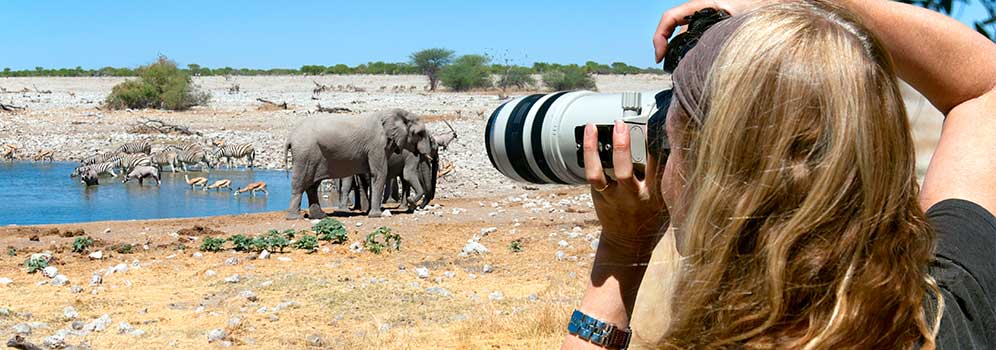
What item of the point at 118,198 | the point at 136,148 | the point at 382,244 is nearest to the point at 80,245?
the point at 382,244

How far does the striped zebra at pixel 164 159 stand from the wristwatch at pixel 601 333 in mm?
21508

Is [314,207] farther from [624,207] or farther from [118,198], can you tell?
[624,207]

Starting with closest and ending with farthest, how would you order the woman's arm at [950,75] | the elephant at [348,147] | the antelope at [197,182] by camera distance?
the woman's arm at [950,75] → the elephant at [348,147] → the antelope at [197,182]

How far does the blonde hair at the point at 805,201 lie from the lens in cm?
117

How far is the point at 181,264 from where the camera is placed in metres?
8.55

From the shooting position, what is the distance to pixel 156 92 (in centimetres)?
3941

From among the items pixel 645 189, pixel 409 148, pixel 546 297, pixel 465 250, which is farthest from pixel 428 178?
pixel 645 189

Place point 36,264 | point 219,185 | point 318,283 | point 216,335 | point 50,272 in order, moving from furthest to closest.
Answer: point 219,185
point 36,264
point 50,272
point 318,283
point 216,335

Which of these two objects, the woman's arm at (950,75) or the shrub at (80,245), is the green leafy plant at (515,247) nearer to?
the shrub at (80,245)

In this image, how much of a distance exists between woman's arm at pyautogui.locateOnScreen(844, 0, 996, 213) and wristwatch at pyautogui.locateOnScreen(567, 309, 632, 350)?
52cm

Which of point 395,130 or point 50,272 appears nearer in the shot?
point 50,272

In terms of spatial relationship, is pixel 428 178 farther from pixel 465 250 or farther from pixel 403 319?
pixel 403 319

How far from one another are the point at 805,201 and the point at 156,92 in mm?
40420

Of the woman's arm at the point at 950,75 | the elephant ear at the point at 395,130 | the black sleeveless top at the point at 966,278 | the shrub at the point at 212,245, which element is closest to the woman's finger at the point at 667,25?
the woman's arm at the point at 950,75
